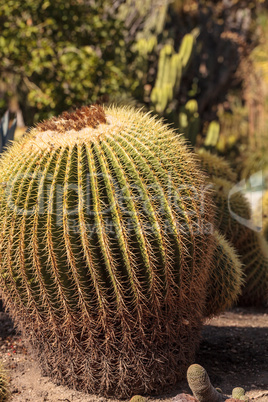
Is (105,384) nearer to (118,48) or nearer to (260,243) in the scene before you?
(260,243)

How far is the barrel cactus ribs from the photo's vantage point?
8.27ft

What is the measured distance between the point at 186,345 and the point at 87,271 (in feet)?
2.58

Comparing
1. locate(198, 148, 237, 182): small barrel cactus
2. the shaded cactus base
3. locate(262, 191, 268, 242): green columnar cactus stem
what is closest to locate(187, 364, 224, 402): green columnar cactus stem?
the shaded cactus base

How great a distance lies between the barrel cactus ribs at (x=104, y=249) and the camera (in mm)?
2521

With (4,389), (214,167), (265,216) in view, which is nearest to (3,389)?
(4,389)

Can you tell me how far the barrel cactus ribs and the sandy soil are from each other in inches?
4.8

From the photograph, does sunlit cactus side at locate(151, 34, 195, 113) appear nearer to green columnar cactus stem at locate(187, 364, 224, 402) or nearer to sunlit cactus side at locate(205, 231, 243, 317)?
sunlit cactus side at locate(205, 231, 243, 317)

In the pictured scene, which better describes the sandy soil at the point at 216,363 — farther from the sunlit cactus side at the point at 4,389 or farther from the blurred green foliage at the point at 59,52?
the blurred green foliage at the point at 59,52

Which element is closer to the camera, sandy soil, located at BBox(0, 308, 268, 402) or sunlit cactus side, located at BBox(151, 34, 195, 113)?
sandy soil, located at BBox(0, 308, 268, 402)

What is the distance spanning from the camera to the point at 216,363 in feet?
10.5


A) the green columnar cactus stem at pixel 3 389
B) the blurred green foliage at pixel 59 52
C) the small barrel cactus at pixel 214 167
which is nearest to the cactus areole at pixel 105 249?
the green columnar cactus stem at pixel 3 389

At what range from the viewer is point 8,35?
609 cm

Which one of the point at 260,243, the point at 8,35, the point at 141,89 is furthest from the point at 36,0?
the point at 260,243

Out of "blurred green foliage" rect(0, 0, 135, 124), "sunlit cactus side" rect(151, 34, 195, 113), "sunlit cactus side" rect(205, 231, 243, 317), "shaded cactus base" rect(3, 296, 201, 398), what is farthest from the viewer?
"sunlit cactus side" rect(151, 34, 195, 113)
